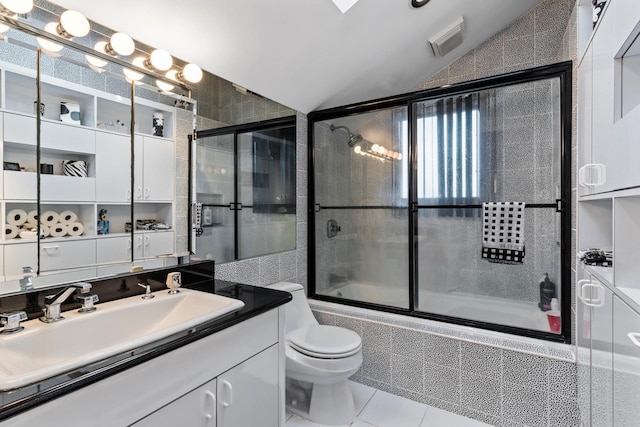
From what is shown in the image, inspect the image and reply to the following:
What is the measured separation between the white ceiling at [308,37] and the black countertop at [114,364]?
128 cm

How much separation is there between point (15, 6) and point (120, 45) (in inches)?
13.1

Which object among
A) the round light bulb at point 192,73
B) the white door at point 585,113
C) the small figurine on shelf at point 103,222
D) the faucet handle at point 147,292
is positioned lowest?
the faucet handle at point 147,292

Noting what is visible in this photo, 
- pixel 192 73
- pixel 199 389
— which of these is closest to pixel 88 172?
pixel 192 73

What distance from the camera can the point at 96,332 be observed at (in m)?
1.12

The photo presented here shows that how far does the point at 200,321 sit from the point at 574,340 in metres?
1.97

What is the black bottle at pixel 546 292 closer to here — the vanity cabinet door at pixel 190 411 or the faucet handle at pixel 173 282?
the vanity cabinet door at pixel 190 411

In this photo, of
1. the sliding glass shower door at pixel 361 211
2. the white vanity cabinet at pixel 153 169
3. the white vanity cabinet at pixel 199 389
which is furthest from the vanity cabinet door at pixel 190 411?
the sliding glass shower door at pixel 361 211

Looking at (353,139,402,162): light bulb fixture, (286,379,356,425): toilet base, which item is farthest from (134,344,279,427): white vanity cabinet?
(353,139,402,162): light bulb fixture

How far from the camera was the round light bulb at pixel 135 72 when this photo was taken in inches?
55.9

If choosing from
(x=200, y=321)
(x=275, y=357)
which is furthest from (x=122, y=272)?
(x=275, y=357)

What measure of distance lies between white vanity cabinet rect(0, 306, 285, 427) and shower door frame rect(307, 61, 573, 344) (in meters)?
1.29

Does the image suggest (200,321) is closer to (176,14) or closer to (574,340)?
(176,14)

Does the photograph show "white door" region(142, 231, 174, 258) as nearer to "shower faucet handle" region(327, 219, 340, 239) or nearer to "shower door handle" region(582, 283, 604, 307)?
"shower faucet handle" region(327, 219, 340, 239)

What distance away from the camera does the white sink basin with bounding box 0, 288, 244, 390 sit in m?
0.78
